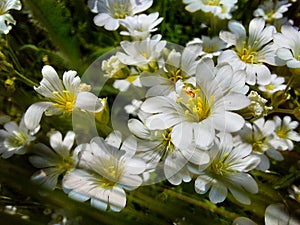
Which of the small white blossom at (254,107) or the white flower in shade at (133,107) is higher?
the small white blossom at (254,107)

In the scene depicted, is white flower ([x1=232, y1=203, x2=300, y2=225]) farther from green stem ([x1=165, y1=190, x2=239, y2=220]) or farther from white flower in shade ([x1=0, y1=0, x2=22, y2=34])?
white flower in shade ([x1=0, y1=0, x2=22, y2=34])

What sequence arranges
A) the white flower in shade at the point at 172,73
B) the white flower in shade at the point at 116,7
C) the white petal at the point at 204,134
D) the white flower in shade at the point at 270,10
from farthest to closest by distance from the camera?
the white flower in shade at the point at 270,10 < the white flower in shade at the point at 116,7 < the white flower in shade at the point at 172,73 < the white petal at the point at 204,134

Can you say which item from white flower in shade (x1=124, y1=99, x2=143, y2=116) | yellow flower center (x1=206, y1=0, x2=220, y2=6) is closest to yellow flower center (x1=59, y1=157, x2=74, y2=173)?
white flower in shade (x1=124, y1=99, x2=143, y2=116)

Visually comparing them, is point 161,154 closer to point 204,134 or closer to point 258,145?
point 204,134

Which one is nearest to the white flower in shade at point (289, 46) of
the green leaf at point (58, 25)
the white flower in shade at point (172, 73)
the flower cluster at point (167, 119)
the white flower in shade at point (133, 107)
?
the flower cluster at point (167, 119)

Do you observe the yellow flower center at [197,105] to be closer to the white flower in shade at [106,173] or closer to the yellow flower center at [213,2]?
the white flower in shade at [106,173]

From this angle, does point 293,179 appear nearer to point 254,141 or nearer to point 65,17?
point 254,141

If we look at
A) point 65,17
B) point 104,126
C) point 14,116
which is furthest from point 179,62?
point 14,116
